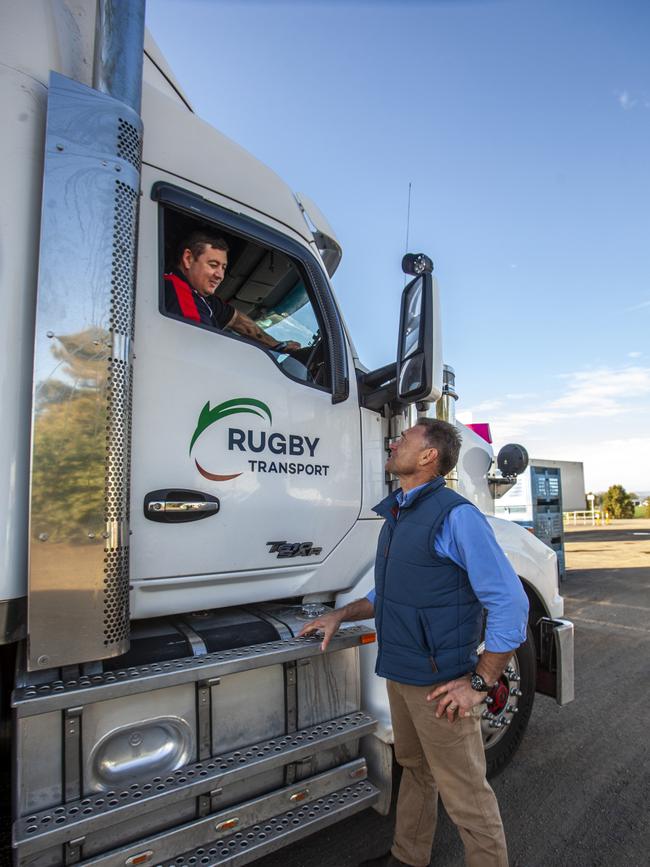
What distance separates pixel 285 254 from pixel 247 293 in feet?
1.25

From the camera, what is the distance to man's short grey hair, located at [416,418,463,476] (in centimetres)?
197

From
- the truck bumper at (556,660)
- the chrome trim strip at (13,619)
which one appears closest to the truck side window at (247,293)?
the chrome trim strip at (13,619)

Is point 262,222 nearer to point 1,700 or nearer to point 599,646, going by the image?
point 1,700

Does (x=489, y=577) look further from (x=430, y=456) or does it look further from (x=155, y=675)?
(x=155, y=675)

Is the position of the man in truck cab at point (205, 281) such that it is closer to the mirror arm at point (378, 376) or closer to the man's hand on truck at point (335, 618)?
the mirror arm at point (378, 376)

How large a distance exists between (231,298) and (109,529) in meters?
1.57

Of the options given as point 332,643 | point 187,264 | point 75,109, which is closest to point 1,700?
point 332,643

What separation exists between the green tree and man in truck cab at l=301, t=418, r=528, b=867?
1347 inches

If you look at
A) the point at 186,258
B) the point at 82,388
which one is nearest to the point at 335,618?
the point at 82,388

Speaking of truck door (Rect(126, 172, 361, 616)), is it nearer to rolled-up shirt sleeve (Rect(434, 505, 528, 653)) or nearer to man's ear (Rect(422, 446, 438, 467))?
man's ear (Rect(422, 446, 438, 467))

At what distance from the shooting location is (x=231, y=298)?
9.07 ft

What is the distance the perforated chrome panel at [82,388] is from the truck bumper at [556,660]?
225cm

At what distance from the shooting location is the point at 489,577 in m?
1.72

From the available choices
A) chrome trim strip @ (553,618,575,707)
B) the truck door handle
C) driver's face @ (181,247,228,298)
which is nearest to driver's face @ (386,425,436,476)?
the truck door handle
